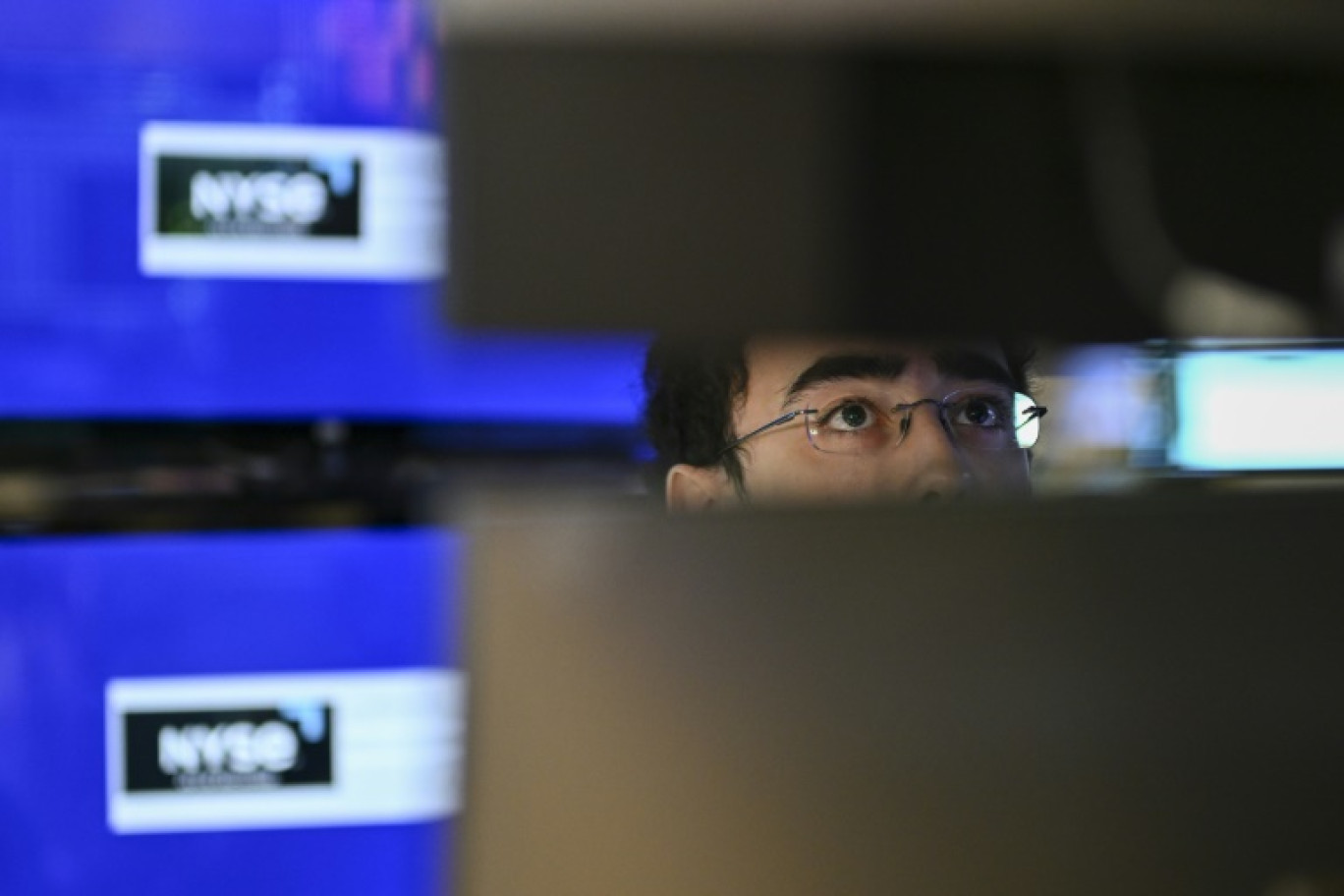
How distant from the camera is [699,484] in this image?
466mm

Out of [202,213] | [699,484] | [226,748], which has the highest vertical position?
[202,213]

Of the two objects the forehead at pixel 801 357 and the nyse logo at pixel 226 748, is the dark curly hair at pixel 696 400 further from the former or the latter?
the nyse logo at pixel 226 748

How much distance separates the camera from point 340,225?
3.47 ft

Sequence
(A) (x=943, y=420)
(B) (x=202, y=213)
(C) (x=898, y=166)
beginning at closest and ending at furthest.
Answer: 1. (C) (x=898, y=166)
2. (A) (x=943, y=420)
3. (B) (x=202, y=213)

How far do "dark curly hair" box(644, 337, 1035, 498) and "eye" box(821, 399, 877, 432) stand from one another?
3 cm

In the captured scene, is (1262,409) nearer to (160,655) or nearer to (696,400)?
(696,400)

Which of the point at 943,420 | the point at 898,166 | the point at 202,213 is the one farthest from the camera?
the point at 202,213

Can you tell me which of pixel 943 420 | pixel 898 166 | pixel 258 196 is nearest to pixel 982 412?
pixel 943 420

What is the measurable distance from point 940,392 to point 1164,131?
0.39 feet

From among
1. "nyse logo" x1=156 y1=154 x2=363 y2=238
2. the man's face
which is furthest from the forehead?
"nyse logo" x1=156 y1=154 x2=363 y2=238

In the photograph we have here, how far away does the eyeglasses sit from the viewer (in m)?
0.46

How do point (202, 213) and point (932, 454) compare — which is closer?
point (932, 454)

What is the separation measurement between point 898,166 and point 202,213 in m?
0.78

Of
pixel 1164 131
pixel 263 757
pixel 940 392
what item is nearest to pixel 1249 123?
pixel 1164 131
